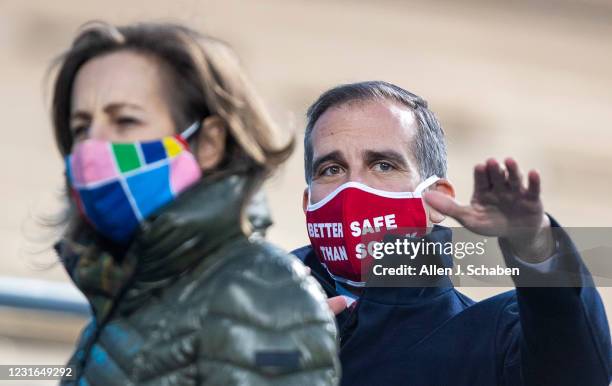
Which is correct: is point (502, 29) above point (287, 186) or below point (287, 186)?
above

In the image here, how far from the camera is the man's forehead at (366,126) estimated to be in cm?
441

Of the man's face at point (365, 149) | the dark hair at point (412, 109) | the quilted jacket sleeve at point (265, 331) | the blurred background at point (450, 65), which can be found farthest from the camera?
the blurred background at point (450, 65)

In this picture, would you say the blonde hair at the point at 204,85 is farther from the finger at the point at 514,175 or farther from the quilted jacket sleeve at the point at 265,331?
the finger at the point at 514,175

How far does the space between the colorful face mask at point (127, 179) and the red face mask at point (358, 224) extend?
1.09 m

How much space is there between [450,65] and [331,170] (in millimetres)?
14399

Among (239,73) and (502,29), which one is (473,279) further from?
(502,29)

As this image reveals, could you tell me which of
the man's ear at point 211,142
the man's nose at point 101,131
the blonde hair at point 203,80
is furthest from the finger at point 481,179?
the man's nose at point 101,131

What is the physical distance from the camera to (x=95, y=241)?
3.34 m

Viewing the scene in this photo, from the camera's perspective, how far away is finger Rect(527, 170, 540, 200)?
10.8 ft

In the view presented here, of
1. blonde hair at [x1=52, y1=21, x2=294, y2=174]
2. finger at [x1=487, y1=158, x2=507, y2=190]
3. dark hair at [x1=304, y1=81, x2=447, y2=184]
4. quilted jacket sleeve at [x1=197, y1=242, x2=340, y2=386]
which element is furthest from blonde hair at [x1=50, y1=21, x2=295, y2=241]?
dark hair at [x1=304, y1=81, x2=447, y2=184]

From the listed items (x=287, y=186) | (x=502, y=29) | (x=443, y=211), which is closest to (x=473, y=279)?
(x=443, y=211)

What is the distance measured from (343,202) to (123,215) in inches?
46.1

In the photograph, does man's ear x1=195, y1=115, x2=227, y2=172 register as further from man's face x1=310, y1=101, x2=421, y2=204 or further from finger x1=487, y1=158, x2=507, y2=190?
man's face x1=310, y1=101, x2=421, y2=204

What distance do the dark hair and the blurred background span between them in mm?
10040
